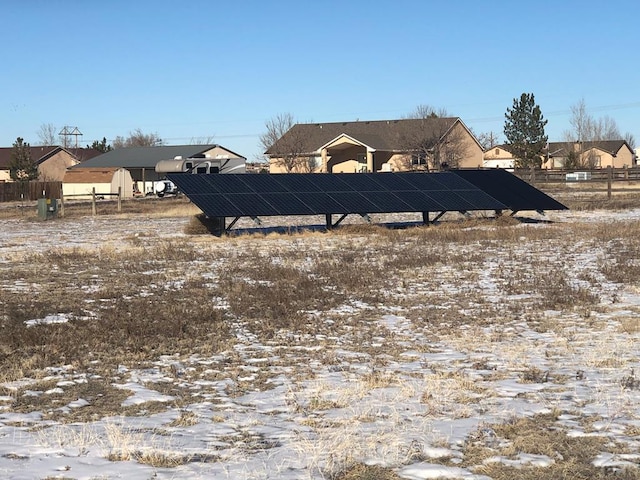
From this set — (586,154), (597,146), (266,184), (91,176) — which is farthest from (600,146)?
(266,184)

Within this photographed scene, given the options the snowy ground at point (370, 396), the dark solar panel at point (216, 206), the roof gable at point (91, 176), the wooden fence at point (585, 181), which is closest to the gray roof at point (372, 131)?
the wooden fence at point (585, 181)

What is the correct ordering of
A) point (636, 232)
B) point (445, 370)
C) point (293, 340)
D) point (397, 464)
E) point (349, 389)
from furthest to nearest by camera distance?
point (636, 232) → point (293, 340) → point (445, 370) → point (349, 389) → point (397, 464)

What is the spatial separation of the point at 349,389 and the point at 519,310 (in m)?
4.84

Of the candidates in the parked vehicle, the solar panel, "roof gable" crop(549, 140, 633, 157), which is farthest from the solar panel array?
"roof gable" crop(549, 140, 633, 157)

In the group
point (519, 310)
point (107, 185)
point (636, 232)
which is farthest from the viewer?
point (107, 185)

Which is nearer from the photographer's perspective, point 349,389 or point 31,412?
point 31,412

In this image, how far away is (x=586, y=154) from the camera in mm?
107688

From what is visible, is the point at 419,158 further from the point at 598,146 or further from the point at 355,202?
the point at 355,202

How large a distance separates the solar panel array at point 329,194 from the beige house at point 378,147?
4580 centimetres

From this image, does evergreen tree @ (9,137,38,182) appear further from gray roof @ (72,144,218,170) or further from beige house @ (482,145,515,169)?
beige house @ (482,145,515,169)

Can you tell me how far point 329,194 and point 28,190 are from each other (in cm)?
4414

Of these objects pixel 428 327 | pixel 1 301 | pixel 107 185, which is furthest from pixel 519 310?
pixel 107 185

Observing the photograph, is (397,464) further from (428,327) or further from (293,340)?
(428,327)

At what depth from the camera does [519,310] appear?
11438 millimetres
